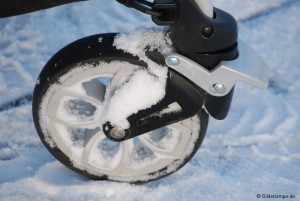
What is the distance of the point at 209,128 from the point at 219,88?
39cm

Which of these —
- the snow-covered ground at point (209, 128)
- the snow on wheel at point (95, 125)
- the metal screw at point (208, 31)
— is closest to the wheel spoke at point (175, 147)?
the snow on wheel at point (95, 125)

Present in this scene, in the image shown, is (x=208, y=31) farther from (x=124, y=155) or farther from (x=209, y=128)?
(x=209, y=128)

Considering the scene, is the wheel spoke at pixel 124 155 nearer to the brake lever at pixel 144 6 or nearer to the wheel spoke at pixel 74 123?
→ the wheel spoke at pixel 74 123

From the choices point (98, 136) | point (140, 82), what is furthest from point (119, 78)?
point (98, 136)

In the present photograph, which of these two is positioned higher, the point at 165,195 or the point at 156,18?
the point at 156,18

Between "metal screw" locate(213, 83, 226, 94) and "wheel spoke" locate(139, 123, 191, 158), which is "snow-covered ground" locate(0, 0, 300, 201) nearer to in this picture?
"wheel spoke" locate(139, 123, 191, 158)

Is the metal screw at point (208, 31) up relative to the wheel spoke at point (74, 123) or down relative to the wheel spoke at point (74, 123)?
up

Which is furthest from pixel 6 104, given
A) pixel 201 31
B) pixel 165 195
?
pixel 201 31

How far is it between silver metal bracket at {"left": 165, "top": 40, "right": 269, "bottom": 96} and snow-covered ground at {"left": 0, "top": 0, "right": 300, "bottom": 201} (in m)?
0.31

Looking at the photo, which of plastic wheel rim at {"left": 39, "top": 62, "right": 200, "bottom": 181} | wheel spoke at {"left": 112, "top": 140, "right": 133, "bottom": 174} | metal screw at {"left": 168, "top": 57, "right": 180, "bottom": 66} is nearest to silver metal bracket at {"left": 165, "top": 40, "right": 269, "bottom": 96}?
metal screw at {"left": 168, "top": 57, "right": 180, "bottom": 66}

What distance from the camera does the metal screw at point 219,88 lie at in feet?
3.06

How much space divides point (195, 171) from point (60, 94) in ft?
1.33

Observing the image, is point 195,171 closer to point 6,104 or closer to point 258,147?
point 258,147

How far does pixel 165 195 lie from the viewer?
111 cm
